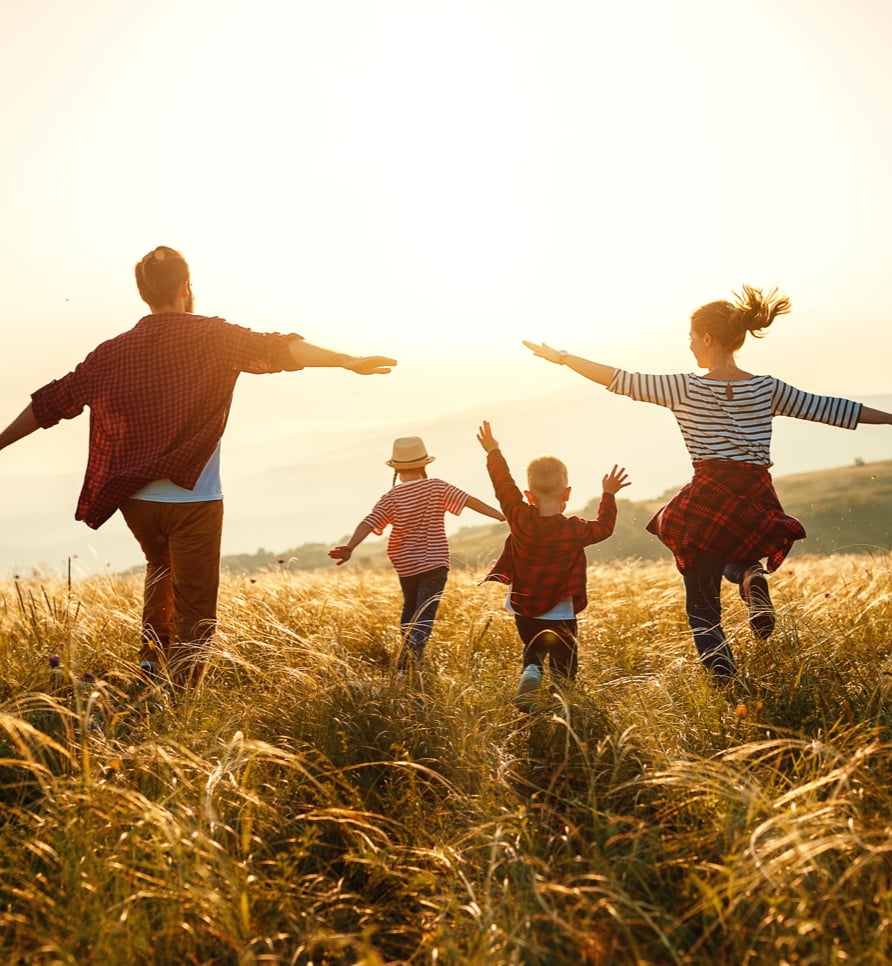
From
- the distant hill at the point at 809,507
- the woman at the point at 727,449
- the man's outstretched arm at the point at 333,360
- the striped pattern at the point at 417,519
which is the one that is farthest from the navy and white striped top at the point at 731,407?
the distant hill at the point at 809,507

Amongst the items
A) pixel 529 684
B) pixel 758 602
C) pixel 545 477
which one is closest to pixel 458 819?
pixel 529 684

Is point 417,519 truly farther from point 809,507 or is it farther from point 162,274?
point 809,507

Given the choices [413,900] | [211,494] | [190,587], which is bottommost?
[413,900]

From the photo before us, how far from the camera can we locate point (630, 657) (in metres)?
5.80

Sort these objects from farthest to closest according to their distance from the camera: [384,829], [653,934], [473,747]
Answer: [473,747], [384,829], [653,934]

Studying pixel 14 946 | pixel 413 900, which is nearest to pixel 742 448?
pixel 413 900

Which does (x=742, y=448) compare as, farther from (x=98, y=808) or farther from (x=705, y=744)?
(x=98, y=808)

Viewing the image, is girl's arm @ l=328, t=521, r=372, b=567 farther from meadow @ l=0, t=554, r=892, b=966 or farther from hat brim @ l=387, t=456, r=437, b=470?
meadow @ l=0, t=554, r=892, b=966

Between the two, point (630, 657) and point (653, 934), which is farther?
point (630, 657)

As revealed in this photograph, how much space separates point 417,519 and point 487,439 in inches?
51.4

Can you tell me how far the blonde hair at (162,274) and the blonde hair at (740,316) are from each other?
9.76 ft

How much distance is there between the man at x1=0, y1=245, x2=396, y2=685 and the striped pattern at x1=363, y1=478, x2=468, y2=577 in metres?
1.47

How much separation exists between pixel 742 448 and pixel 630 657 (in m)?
1.52

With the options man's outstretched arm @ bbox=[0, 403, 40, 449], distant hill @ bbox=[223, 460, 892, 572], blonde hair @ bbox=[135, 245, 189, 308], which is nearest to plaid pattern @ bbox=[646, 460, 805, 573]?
blonde hair @ bbox=[135, 245, 189, 308]
